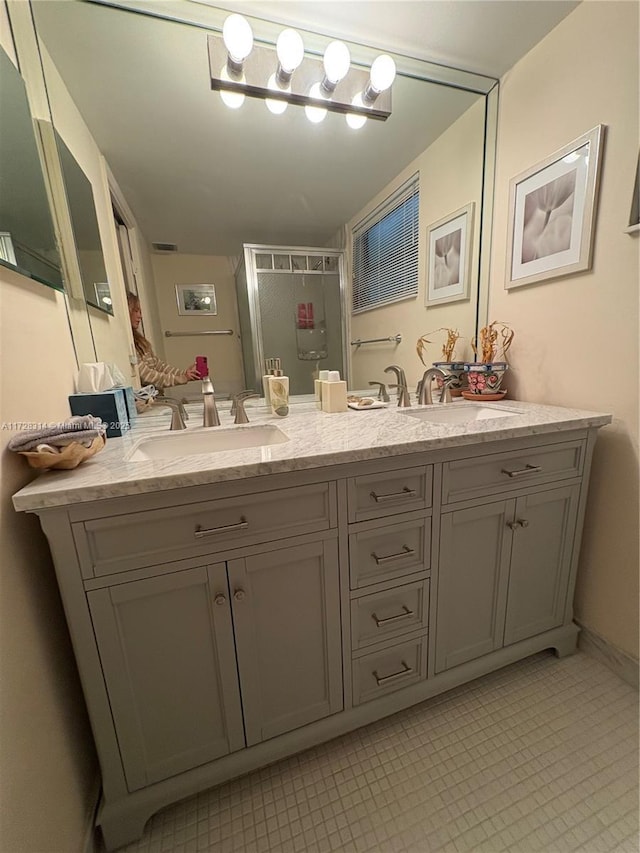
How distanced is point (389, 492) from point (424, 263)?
1.22m

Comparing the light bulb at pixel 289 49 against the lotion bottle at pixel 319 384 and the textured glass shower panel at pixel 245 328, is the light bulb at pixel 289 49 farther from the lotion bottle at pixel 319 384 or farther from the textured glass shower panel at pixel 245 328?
the lotion bottle at pixel 319 384

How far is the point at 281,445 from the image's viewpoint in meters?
0.91

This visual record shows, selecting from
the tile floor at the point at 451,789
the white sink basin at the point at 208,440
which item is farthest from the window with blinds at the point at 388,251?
the tile floor at the point at 451,789

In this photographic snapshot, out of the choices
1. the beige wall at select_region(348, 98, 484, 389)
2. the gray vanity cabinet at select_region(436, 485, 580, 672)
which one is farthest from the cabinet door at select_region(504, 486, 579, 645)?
the beige wall at select_region(348, 98, 484, 389)

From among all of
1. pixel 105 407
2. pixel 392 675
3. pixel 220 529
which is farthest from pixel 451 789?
pixel 105 407

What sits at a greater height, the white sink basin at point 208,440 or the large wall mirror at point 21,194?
the large wall mirror at point 21,194

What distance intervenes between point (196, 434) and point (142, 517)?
0.45m

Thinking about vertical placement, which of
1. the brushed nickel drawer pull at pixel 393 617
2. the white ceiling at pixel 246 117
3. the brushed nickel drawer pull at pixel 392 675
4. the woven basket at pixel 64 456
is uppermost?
the white ceiling at pixel 246 117

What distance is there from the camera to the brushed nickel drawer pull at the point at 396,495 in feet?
3.01

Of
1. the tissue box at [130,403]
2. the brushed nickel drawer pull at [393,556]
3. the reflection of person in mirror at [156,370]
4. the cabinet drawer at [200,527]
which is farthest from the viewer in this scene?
the reflection of person in mirror at [156,370]

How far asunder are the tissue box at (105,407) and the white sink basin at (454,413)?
3.37ft

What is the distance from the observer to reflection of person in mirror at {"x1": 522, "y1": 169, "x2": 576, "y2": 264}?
4.01 ft

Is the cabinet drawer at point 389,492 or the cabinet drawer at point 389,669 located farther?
the cabinet drawer at point 389,669

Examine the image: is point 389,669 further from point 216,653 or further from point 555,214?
point 555,214
